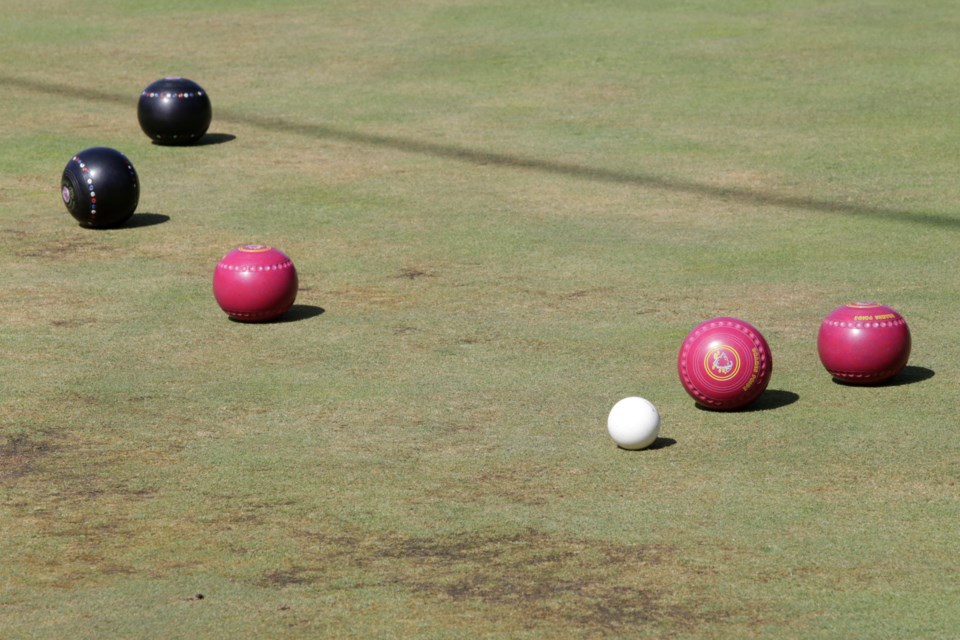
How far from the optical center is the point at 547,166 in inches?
725

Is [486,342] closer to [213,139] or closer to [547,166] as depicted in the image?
[547,166]

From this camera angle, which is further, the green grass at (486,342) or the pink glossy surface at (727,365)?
the pink glossy surface at (727,365)

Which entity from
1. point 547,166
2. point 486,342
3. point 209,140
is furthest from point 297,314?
point 209,140

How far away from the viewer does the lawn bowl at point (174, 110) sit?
19422 mm

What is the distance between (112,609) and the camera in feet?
23.2

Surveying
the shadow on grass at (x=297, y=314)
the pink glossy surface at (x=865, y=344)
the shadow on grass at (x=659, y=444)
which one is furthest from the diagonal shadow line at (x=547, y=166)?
the shadow on grass at (x=659, y=444)

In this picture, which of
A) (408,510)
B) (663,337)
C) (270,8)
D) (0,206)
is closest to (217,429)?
(408,510)

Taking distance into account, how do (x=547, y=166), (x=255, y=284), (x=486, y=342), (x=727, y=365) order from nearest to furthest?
(x=727, y=365), (x=486, y=342), (x=255, y=284), (x=547, y=166)

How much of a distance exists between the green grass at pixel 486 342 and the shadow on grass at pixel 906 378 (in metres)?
0.10

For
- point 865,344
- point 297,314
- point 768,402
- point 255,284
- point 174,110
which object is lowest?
point 297,314

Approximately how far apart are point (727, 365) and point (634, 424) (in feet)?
3.08

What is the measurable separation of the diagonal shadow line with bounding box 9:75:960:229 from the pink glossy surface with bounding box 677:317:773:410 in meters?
6.46

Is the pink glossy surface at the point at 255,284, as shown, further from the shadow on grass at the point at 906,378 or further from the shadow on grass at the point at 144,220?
the shadow on grass at the point at 906,378

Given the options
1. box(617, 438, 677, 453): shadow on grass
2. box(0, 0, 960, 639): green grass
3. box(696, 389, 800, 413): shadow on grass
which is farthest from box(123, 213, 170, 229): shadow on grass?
box(617, 438, 677, 453): shadow on grass
